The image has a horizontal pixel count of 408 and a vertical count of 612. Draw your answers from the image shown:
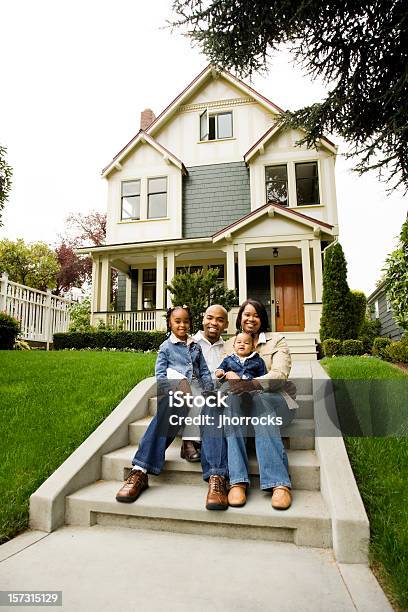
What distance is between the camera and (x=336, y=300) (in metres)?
8.50

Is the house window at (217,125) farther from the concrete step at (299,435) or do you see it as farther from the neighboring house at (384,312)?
the concrete step at (299,435)

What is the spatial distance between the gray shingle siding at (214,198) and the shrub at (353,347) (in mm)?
6005

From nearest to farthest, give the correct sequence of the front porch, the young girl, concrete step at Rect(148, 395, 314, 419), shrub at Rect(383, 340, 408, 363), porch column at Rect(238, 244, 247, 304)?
1. the young girl
2. concrete step at Rect(148, 395, 314, 419)
3. shrub at Rect(383, 340, 408, 363)
4. porch column at Rect(238, 244, 247, 304)
5. the front porch

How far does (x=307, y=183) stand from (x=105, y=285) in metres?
7.27

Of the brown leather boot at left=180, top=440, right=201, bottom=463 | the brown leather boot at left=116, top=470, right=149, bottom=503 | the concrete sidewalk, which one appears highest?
the brown leather boot at left=180, top=440, right=201, bottom=463

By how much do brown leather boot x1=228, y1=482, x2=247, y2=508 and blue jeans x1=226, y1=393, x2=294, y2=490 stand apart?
0.03 meters

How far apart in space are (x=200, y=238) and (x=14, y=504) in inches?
372

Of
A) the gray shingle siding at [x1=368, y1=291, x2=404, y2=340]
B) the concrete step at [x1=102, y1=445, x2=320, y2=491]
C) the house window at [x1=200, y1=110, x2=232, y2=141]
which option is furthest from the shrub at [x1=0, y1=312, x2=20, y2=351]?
the gray shingle siding at [x1=368, y1=291, x2=404, y2=340]

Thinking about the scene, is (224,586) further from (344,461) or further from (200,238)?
Result: (200,238)

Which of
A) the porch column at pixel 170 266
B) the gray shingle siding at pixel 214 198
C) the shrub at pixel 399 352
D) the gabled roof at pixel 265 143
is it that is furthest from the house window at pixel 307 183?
the shrub at pixel 399 352

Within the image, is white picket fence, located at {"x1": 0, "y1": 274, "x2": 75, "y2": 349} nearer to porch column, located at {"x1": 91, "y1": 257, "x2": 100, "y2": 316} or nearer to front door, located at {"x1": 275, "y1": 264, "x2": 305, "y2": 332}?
porch column, located at {"x1": 91, "y1": 257, "x2": 100, "y2": 316}

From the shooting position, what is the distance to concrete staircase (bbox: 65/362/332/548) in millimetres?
2225

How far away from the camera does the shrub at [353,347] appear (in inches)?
306

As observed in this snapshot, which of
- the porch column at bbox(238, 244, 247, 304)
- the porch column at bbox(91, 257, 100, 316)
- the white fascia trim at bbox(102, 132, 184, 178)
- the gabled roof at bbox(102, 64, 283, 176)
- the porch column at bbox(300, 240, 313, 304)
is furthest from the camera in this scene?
the gabled roof at bbox(102, 64, 283, 176)
